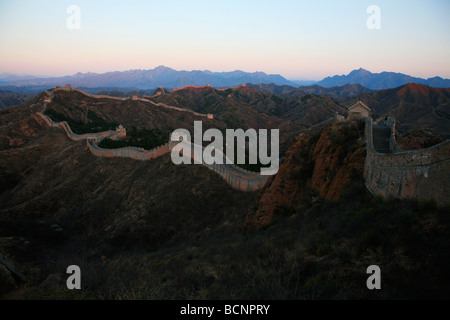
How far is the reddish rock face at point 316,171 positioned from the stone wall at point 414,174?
198 cm

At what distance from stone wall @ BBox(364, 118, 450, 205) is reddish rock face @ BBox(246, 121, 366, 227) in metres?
1.98

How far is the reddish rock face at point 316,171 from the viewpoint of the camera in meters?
13.6

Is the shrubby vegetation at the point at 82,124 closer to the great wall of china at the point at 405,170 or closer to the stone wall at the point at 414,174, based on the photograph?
the great wall of china at the point at 405,170

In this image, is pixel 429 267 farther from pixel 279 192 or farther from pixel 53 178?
pixel 53 178

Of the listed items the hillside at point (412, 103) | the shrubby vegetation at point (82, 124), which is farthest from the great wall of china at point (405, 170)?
→ the hillside at point (412, 103)

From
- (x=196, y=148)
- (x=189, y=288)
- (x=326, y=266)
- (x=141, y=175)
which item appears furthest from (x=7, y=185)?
(x=326, y=266)

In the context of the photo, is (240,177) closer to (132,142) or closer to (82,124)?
(132,142)

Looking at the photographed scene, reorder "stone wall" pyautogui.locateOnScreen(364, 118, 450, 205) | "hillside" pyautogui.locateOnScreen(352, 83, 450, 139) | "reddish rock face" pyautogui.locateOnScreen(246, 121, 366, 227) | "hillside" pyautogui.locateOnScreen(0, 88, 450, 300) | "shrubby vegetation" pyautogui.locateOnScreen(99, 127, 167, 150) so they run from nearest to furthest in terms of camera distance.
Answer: "hillside" pyautogui.locateOnScreen(0, 88, 450, 300) → "stone wall" pyautogui.locateOnScreen(364, 118, 450, 205) → "reddish rock face" pyautogui.locateOnScreen(246, 121, 366, 227) → "shrubby vegetation" pyautogui.locateOnScreen(99, 127, 167, 150) → "hillside" pyautogui.locateOnScreen(352, 83, 450, 139)

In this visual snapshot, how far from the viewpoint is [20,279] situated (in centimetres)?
1220

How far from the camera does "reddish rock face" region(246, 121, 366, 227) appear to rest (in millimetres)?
13648

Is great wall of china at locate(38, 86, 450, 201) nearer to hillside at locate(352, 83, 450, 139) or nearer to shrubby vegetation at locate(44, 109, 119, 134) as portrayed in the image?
shrubby vegetation at locate(44, 109, 119, 134)

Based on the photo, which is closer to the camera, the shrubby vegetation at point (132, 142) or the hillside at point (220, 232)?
the hillside at point (220, 232)

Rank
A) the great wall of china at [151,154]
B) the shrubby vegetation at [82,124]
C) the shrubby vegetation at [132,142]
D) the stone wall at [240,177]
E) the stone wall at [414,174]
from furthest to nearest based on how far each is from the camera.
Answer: the shrubby vegetation at [82,124] → the shrubby vegetation at [132,142] → the great wall of china at [151,154] → the stone wall at [240,177] → the stone wall at [414,174]

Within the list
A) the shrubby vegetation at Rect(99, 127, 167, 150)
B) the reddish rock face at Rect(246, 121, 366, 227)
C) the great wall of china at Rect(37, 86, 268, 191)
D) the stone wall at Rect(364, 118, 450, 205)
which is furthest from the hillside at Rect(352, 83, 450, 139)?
the stone wall at Rect(364, 118, 450, 205)
